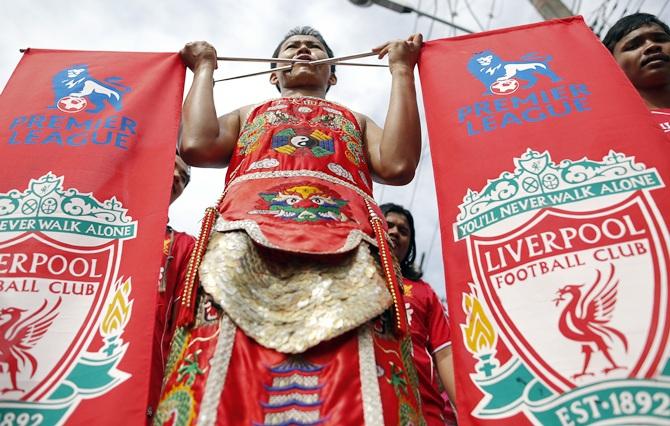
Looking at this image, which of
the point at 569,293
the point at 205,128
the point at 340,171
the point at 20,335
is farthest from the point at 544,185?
the point at 20,335

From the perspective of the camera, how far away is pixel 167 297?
264 centimetres

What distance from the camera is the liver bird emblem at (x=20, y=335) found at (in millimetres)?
1533

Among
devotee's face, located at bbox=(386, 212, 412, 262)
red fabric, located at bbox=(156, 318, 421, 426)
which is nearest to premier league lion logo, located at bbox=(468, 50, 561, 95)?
red fabric, located at bbox=(156, 318, 421, 426)

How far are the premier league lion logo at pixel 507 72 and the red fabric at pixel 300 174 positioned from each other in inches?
19.7

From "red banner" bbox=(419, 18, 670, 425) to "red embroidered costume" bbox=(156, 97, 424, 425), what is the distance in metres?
0.24

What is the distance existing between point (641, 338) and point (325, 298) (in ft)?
2.48

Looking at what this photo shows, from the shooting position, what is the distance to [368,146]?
7.06 feet

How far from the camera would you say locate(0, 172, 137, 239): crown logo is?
1.79 m

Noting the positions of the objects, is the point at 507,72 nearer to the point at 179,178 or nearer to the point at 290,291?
the point at 290,291

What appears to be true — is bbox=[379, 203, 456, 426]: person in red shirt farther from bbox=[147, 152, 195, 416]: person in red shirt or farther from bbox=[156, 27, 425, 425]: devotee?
bbox=[147, 152, 195, 416]: person in red shirt

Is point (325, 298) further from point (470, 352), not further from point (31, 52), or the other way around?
point (31, 52)

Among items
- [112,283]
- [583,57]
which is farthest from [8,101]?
[583,57]

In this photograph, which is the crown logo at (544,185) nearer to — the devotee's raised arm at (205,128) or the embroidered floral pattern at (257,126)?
the embroidered floral pattern at (257,126)

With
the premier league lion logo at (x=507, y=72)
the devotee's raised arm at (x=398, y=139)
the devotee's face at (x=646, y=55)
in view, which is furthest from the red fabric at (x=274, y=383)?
the devotee's face at (x=646, y=55)
